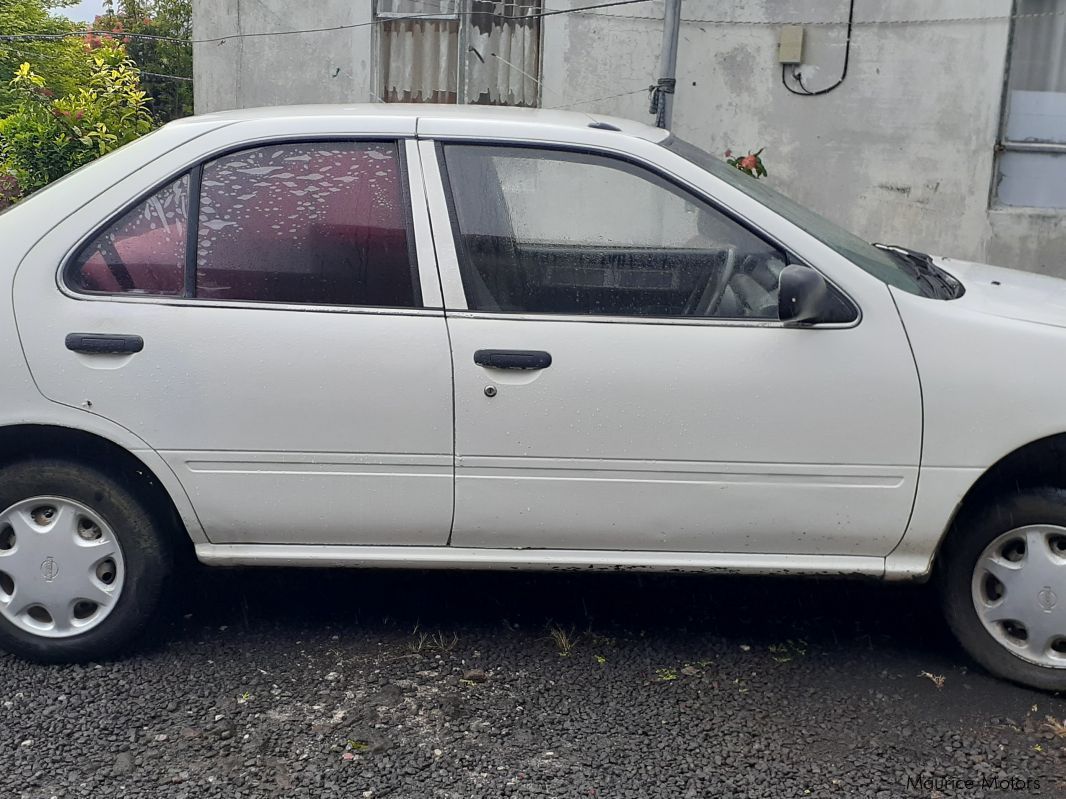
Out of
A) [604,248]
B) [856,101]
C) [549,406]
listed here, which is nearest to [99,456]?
[549,406]

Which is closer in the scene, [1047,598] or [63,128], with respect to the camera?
[1047,598]

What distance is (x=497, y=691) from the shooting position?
3.67m

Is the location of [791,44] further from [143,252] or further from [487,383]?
[143,252]

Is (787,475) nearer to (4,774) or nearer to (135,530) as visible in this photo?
(135,530)

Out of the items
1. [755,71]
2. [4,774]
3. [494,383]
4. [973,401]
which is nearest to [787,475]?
[973,401]

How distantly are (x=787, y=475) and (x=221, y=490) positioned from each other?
1748 millimetres

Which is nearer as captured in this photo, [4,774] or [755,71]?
[4,774]

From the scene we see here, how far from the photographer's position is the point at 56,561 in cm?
372

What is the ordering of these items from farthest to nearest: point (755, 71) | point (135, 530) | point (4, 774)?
point (755, 71), point (135, 530), point (4, 774)

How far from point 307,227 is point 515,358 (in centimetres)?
79

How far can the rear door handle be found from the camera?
3.55 meters

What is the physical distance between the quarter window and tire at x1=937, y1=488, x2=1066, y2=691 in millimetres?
948

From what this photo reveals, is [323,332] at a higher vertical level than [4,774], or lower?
higher

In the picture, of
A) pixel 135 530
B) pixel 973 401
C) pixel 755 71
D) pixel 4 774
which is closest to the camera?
pixel 4 774
